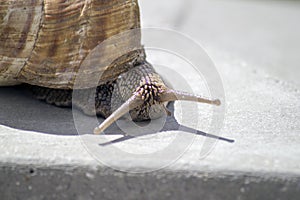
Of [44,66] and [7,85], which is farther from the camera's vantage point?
[7,85]

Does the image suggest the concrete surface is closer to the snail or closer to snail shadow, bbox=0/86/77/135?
snail shadow, bbox=0/86/77/135

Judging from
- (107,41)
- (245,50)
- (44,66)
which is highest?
(107,41)

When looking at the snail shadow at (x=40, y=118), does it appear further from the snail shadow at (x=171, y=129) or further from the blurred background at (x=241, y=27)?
the blurred background at (x=241, y=27)

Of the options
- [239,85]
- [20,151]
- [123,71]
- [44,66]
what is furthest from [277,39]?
[20,151]

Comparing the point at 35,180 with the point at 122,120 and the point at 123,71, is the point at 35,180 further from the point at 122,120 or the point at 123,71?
the point at 123,71

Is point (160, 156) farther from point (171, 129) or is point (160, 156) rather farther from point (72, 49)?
point (72, 49)

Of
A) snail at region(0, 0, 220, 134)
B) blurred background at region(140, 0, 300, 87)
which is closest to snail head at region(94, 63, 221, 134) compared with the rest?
snail at region(0, 0, 220, 134)

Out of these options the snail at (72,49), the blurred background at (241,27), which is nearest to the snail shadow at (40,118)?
the snail at (72,49)
